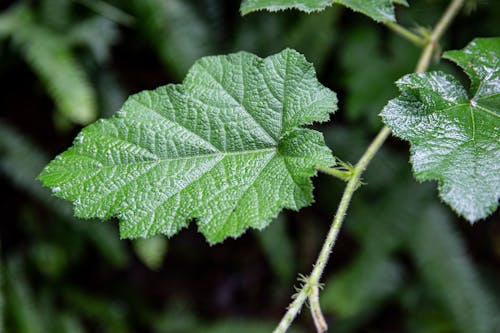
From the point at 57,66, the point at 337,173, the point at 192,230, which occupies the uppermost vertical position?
the point at 337,173

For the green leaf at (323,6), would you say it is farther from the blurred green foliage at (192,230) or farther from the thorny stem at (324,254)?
the blurred green foliage at (192,230)

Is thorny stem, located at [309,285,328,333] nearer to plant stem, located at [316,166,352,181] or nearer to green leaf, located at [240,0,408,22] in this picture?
plant stem, located at [316,166,352,181]

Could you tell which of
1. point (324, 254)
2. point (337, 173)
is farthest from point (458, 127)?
point (324, 254)

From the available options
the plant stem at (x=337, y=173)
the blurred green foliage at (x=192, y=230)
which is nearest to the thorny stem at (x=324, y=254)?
the plant stem at (x=337, y=173)

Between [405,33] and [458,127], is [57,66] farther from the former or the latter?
[458,127]

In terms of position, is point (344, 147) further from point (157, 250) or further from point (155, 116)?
point (155, 116)

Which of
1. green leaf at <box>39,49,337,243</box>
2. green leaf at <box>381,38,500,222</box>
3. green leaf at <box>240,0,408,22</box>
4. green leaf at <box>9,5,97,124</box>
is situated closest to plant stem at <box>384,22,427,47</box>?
green leaf at <box>240,0,408,22</box>

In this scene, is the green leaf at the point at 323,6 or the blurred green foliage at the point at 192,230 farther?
the blurred green foliage at the point at 192,230

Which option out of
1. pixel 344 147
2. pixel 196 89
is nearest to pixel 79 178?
pixel 196 89
